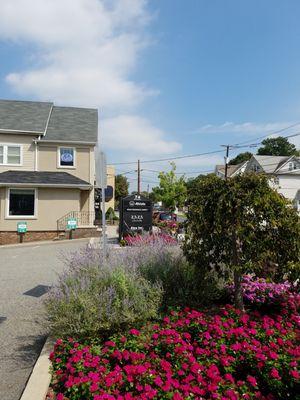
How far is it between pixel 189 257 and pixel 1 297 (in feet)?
14.5

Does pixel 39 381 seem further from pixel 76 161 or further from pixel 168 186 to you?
pixel 168 186

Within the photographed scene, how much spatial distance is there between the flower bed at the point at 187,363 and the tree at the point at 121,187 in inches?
2384

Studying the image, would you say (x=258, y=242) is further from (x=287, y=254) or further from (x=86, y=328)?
(x=86, y=328)

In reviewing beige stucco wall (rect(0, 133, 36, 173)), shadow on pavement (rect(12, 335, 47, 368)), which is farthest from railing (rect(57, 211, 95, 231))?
shadow on pavement (rect(12, 335, 47, 368))

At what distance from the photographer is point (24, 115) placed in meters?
23.2

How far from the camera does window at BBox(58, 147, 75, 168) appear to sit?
21.7 metres

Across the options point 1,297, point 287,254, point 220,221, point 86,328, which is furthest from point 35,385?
point 1,297

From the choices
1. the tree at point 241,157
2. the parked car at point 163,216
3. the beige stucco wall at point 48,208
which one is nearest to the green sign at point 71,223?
the beige stucco wall at point 48,208

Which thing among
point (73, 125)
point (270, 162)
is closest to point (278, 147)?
point (270, 162)

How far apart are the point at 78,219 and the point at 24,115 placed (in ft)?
27.2

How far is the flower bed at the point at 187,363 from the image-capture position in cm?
297

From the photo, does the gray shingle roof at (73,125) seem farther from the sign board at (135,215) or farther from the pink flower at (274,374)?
the pink flower at (274,374)

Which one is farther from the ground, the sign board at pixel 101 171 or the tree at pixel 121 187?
the tree at pixel 121 187

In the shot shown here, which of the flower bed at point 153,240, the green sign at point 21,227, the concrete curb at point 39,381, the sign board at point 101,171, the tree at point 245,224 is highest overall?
the sign board at point 101,171
